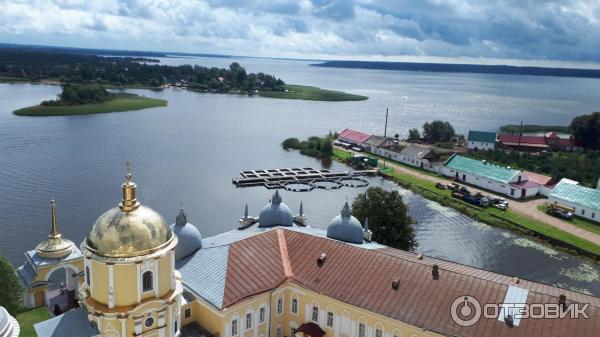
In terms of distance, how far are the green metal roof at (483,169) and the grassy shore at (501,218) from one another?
4949 millimetres

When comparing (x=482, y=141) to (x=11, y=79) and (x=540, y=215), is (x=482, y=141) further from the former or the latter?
(x=11, y=79)

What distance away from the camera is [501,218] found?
47.7 meters

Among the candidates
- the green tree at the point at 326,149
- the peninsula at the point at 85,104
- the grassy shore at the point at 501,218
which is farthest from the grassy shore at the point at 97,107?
the grassy shore at the point at 501,218

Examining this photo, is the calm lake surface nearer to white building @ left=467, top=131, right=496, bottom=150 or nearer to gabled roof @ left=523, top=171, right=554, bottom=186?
gabled roof @ left=523, top=171, right=554, bottom=186

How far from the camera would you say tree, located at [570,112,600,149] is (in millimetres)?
81812

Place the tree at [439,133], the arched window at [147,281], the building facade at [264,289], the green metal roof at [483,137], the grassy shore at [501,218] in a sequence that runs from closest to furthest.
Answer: the building facade at [264,289] → the arched window at [147,281] → the grassy shore at [501,218] → the green metal roof at [483,137] → the tree at [439,133]

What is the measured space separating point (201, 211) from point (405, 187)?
24941 millimetres

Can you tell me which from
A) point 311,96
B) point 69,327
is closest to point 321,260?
point 69,327

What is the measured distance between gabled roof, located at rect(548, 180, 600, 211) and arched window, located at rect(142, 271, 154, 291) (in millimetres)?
45293

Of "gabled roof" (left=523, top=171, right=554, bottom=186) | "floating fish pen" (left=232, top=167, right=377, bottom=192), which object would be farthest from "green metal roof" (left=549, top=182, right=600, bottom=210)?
"floating fish pen" (left=232, top=167, right=377, bottom=192)

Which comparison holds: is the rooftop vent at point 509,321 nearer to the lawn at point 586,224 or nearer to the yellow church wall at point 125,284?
the yellow church wall at point 125,284

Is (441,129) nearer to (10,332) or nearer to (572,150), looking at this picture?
(572,150)

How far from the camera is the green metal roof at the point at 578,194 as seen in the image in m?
48.4

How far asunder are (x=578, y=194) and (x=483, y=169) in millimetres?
11297
